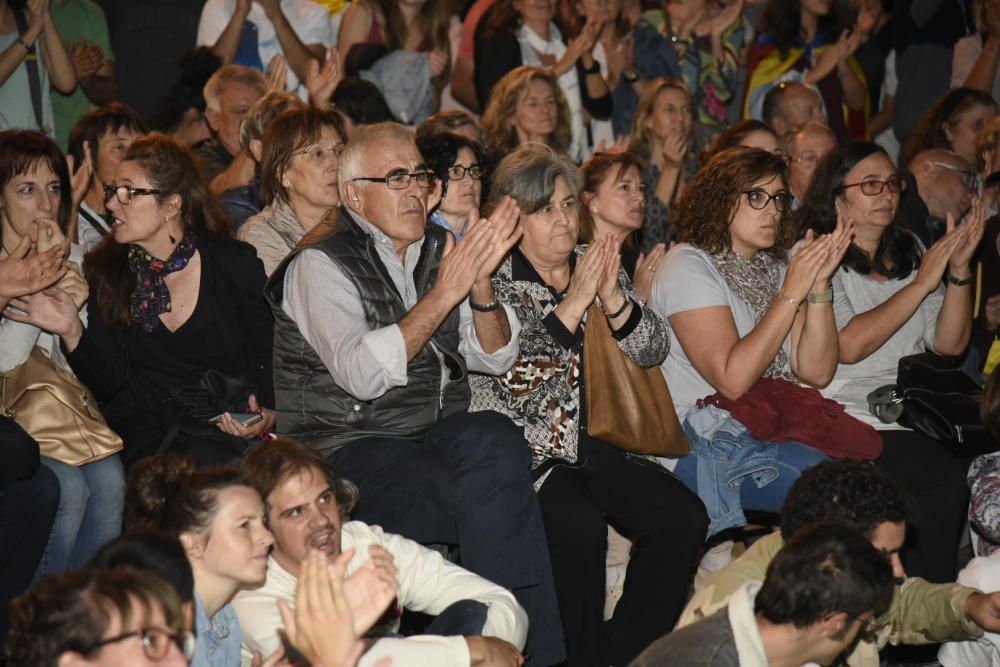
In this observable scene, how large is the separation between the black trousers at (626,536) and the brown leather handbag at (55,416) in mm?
1390

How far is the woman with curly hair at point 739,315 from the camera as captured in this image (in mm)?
4430

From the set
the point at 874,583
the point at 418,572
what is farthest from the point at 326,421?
the point at 874,583

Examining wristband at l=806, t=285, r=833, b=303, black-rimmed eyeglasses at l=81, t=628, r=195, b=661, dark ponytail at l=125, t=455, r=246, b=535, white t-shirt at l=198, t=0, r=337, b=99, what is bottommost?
dark ponytail at l=125, t=455, r=246, b=535

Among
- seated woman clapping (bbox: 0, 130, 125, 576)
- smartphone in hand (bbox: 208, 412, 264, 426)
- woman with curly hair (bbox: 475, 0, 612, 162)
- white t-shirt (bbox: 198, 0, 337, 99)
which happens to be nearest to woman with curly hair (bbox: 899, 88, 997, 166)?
woman with curly hair (bbox: 475, 0, 612, 162)

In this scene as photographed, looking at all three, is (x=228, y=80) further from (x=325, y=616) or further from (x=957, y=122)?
(x=325, y=616)

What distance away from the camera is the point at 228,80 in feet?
19.0

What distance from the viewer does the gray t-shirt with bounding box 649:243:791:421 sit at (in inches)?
181

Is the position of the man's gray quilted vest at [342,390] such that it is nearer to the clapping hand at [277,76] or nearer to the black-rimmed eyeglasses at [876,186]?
the black-rimmed eyeglasses at [876,186]

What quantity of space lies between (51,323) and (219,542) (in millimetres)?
1300

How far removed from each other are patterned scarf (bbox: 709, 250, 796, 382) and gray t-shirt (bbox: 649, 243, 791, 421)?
0.03 metres

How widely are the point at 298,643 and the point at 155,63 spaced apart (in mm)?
5348

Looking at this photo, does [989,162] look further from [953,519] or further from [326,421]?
[326,421]

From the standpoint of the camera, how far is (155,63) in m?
7.02

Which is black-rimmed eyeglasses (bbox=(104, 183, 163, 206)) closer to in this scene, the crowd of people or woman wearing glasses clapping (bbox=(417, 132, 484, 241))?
the crowd of people
